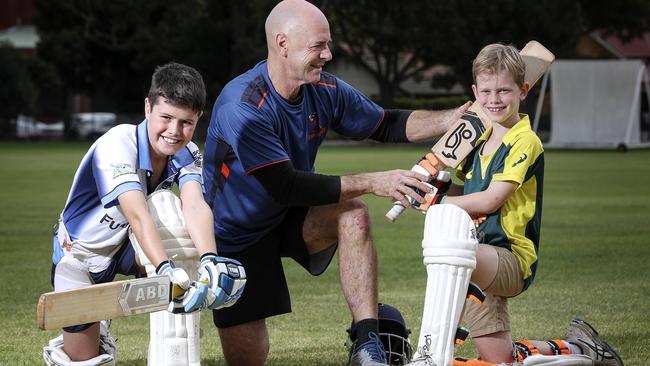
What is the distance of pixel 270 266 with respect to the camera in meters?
5.94

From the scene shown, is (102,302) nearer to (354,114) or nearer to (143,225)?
(143,225)

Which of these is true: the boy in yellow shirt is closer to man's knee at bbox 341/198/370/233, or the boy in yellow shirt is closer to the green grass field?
man's knee at bbox 341/198/370/233

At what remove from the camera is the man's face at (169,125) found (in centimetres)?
520

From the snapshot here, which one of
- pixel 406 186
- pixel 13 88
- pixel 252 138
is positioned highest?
pixel 252 138

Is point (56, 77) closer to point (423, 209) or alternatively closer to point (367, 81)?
point (367, 81)

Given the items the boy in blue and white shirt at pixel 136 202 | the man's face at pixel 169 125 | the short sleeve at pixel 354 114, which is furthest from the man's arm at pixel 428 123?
the man's face at pixel 169 125

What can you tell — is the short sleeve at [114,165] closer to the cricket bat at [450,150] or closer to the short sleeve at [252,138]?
the short sleeve at [252,138]

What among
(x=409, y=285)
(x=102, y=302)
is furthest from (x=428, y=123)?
(x=409, y=285)

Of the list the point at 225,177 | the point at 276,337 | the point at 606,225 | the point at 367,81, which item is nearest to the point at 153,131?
the point at 225,177

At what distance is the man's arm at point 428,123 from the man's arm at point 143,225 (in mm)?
1805

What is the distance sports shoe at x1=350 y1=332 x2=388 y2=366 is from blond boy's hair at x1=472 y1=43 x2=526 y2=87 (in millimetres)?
1353

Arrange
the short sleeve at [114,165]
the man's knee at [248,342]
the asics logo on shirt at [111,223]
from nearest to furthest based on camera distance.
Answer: the short sleeve at [114,165]
the asics logo on shirt at [111,223]
the man's knee at [248,342]

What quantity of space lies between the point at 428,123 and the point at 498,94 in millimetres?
705

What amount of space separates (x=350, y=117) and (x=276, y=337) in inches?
64.7
